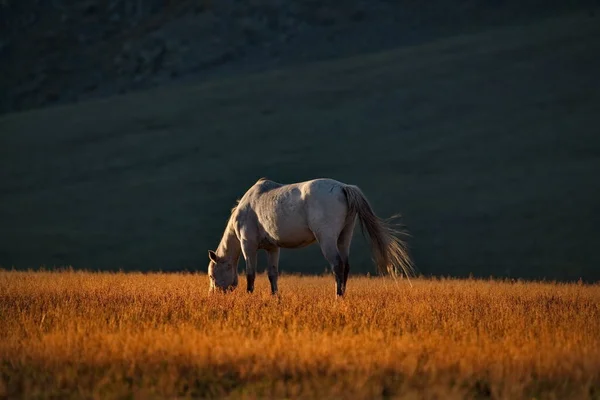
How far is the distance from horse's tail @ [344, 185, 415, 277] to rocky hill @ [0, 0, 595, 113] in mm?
86050

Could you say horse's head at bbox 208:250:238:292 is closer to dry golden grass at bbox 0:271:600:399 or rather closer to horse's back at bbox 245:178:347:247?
horse's back at bbox 245:178:347:247

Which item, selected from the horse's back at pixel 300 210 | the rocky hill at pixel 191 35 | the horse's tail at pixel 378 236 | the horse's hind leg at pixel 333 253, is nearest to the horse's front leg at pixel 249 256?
the horse's back at pixel 300 210

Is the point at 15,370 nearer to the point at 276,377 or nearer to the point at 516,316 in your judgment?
the point at 276,377

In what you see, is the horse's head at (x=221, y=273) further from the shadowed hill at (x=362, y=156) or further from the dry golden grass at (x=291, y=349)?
the shadowed hill at (x=362, y=156)

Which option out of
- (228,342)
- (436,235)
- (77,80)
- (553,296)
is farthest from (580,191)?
(77,80)

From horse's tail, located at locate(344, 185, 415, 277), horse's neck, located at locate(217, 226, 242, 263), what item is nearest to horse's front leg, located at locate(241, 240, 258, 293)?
horse's neck, located at locate(217, 226, 242, 263)

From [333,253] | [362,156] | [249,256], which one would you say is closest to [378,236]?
[333,253]

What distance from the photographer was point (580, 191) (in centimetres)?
3956

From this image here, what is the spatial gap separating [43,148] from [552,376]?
54410mm

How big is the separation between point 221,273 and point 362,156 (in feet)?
112

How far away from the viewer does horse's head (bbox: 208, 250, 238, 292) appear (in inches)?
624

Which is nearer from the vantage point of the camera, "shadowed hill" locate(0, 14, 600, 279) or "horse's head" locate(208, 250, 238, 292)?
"horse's head" locate(208, 250, 238, 292)

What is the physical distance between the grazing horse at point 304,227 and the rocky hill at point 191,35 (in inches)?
3348

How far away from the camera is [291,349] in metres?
9.16
